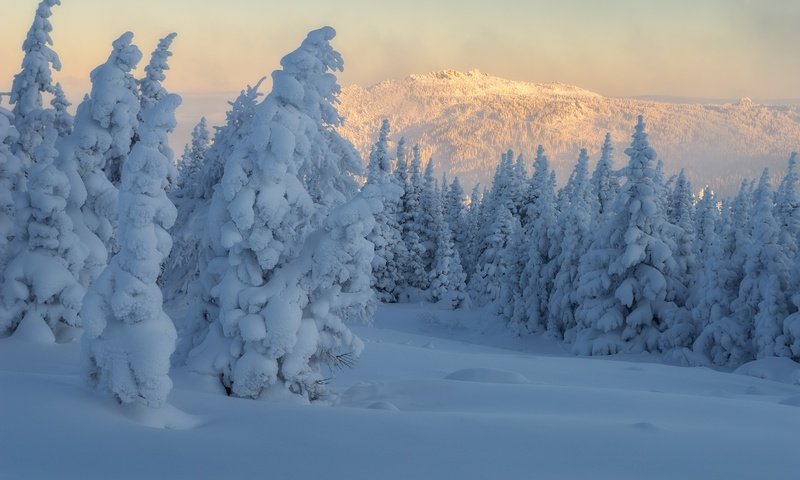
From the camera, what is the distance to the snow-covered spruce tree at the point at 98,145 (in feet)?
59.3

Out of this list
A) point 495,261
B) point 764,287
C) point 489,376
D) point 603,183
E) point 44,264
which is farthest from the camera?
point 495,261

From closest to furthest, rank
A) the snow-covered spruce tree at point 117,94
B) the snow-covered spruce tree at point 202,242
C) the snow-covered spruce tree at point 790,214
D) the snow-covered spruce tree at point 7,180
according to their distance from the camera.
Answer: the snow-covered spruce tree at point 202,242, the snow-covered spruce tree at point 117,94, the snow-covered spruce tree at point 7,180, the snow-covered spruce tree at point 790,214

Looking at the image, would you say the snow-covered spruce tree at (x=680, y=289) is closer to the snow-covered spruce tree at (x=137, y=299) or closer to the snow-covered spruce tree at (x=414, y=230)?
the snow-covered spruce tree at (x=414, y=230)

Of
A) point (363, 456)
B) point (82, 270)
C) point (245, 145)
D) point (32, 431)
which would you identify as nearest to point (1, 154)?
point (82, 270)

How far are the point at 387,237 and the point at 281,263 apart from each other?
46132mm

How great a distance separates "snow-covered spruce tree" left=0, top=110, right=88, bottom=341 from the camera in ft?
55.4

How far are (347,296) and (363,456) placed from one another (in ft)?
15.2

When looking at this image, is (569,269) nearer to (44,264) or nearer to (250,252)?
(44,264)

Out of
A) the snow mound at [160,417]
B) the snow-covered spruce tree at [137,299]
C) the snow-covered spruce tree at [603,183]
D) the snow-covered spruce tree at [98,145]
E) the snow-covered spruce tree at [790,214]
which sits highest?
the snow-covered spruce tree at [603,183]


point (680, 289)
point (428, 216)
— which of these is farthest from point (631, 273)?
point (428, 216)

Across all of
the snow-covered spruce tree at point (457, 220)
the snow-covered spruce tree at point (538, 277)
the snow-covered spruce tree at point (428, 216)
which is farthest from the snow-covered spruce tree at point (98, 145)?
the snow-covered spruce tree at point (457, 220)

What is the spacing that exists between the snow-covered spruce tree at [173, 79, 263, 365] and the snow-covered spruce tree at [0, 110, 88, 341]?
233 cm

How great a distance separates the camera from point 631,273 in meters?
35.7

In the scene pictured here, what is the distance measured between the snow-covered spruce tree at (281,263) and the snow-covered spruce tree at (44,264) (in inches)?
250
